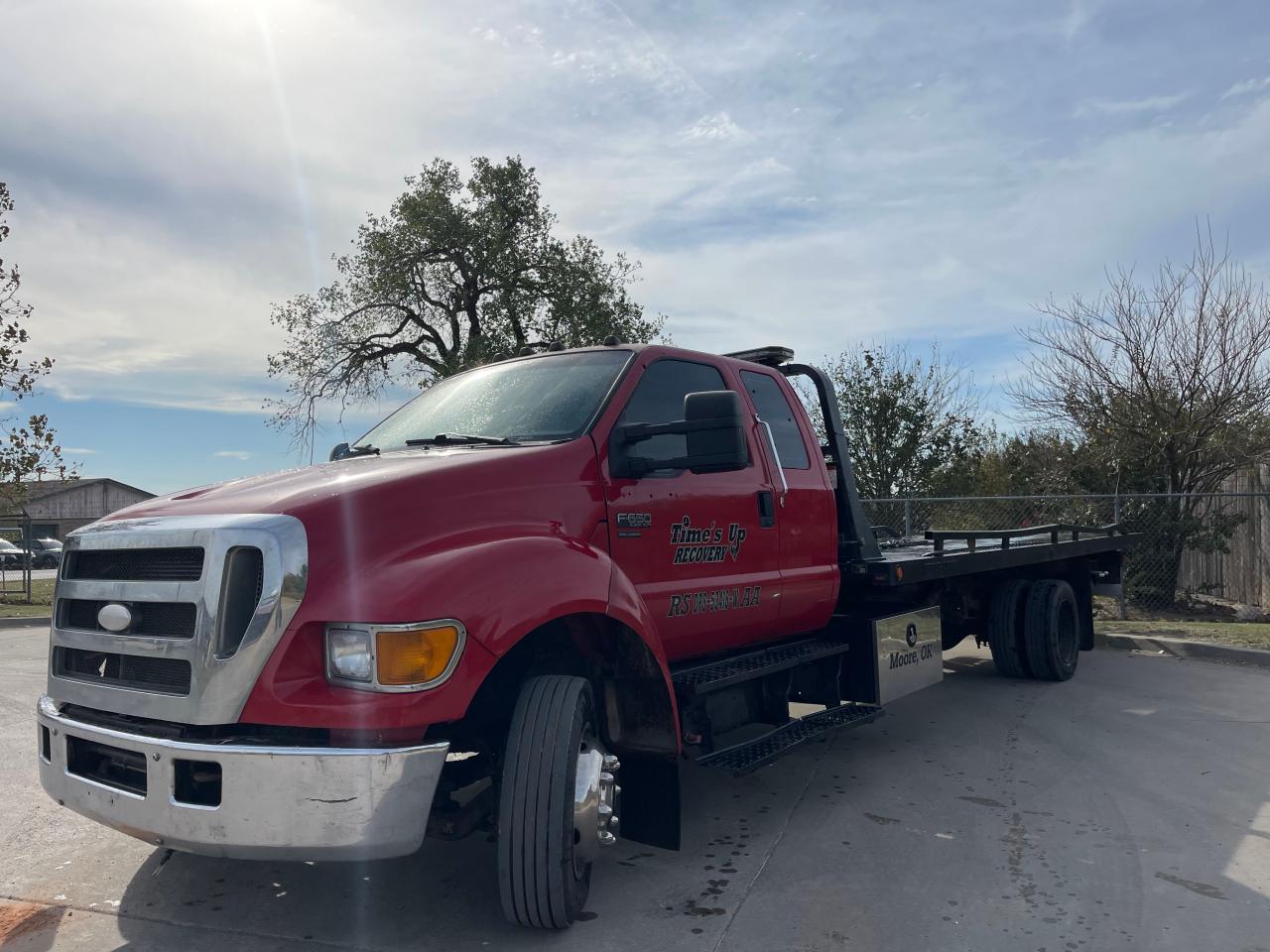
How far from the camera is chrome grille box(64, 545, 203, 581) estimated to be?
3.07m

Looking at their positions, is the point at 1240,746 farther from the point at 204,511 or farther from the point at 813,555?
the point at 204,511

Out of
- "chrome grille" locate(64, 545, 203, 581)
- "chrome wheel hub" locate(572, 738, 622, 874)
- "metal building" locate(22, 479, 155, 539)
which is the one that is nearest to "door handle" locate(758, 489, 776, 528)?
"chrome wheel hub" locate(572, 738, 622, 874)

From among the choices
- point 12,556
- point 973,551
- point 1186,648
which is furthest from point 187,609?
point 12,556

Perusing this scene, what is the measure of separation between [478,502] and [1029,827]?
2986mm

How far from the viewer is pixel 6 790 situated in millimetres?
5051

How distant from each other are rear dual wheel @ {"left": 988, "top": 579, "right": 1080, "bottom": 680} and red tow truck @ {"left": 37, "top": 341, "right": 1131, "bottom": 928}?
3.49 meters

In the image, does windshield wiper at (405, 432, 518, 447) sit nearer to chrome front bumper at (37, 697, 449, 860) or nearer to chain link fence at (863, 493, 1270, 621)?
chrome front bumper at (37, 697, 449, 860)

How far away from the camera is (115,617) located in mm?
3205

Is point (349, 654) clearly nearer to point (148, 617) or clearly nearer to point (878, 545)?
point (148, 617)

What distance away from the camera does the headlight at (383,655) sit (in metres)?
2.88

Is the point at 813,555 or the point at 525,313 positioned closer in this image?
the point at 813,555

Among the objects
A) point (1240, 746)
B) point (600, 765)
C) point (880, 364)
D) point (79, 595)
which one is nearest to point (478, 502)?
point (600, 765)

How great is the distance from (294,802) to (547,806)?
2.58 feet

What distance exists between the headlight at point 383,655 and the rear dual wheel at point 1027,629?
6.19 meters
